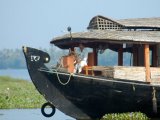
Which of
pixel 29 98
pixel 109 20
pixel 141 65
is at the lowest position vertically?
pixel 29 98

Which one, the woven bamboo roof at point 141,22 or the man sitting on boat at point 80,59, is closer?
the man sitting on boat at point 80,59

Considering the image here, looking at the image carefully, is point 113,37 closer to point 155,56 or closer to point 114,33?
point 114,33

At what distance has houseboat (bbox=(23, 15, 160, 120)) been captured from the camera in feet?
63.2

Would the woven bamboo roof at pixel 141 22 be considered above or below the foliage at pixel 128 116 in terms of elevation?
above

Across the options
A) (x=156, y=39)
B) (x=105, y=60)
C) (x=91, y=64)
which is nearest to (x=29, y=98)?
(x=91, y=64)

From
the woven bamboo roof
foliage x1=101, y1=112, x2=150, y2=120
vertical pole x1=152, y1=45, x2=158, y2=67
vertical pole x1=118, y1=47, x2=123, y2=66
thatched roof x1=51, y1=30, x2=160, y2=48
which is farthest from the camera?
vertical pole x1=118, y1=47, x2=123, y2=66

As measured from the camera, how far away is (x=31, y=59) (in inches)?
765

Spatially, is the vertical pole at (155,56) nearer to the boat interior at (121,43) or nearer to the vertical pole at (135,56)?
the boat interior at (121,43)

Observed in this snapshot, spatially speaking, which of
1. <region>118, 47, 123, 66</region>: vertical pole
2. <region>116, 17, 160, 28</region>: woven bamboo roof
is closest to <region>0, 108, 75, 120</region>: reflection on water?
<region>118, 47, 123, 66</region>: vertical pole

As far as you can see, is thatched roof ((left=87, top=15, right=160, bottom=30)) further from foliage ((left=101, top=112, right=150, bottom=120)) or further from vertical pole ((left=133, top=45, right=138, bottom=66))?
foliage ((left=101, top=112, right=150, bottom=120))

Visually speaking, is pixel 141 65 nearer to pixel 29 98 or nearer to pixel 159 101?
pixel 159 101

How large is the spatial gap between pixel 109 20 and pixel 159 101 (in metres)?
3.20

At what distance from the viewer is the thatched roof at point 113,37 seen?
19.2 metres

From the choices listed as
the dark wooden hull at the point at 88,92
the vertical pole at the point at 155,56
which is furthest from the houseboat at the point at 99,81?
the vertical pole at the point at 155,56
